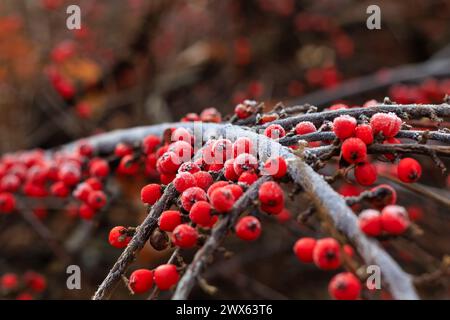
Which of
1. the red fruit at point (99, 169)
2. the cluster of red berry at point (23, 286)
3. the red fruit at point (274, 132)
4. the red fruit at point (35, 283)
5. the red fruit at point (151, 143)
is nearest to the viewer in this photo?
the red fruit at point (274, 132)

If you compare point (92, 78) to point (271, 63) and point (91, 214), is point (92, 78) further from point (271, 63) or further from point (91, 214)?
point (91, 214)

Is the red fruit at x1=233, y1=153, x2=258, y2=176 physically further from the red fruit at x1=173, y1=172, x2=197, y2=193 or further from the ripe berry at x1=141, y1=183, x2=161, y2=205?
the ripe berry at x1=141, y1=183, x2=161, y2=205

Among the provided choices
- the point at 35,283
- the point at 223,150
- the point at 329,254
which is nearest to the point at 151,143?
the point at 223,150

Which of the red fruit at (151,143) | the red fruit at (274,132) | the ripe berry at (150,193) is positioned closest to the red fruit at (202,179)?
the ripe berry at (150,193)

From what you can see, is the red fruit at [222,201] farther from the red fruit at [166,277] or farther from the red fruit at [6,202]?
the red fruit at [6,202]

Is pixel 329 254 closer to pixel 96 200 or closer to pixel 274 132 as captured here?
pixel 274 132

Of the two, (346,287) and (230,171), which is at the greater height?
(230,171)

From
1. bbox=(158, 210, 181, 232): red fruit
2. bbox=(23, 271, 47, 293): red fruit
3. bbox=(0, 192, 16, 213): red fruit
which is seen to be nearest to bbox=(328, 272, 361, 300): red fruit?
bbox=(158, 210, 181, 232): red fruit
